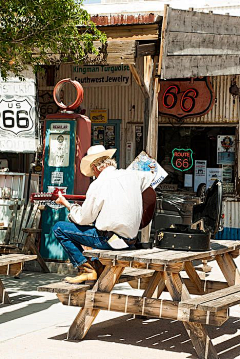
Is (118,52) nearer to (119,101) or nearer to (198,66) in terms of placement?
(198,66)

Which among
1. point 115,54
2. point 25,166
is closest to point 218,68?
point 115,54

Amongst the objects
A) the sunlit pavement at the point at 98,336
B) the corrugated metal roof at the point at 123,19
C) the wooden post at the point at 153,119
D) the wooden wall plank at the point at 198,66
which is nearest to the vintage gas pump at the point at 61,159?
the wooden post at the point at 153,119

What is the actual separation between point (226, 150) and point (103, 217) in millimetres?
8781

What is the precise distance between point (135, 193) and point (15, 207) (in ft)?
15.9

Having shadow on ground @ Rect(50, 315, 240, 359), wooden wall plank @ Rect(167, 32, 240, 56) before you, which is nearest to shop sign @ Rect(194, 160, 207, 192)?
wooden wall plank @ Rect(167, 32, 240, 56)

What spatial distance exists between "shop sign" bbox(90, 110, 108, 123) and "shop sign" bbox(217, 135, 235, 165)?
255 centimetres

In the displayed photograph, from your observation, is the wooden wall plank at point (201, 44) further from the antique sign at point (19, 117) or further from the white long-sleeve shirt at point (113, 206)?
the white long-sleeve shirt at point (113, 206)

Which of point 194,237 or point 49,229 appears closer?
point 194,237

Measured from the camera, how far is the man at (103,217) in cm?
647

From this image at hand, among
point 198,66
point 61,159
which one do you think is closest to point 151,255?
point 61,159

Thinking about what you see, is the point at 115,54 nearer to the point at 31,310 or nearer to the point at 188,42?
the point at 188,42

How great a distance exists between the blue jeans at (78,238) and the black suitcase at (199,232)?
544 mm

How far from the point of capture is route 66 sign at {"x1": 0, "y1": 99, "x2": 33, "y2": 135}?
41.1ft

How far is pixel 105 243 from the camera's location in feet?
21.6
